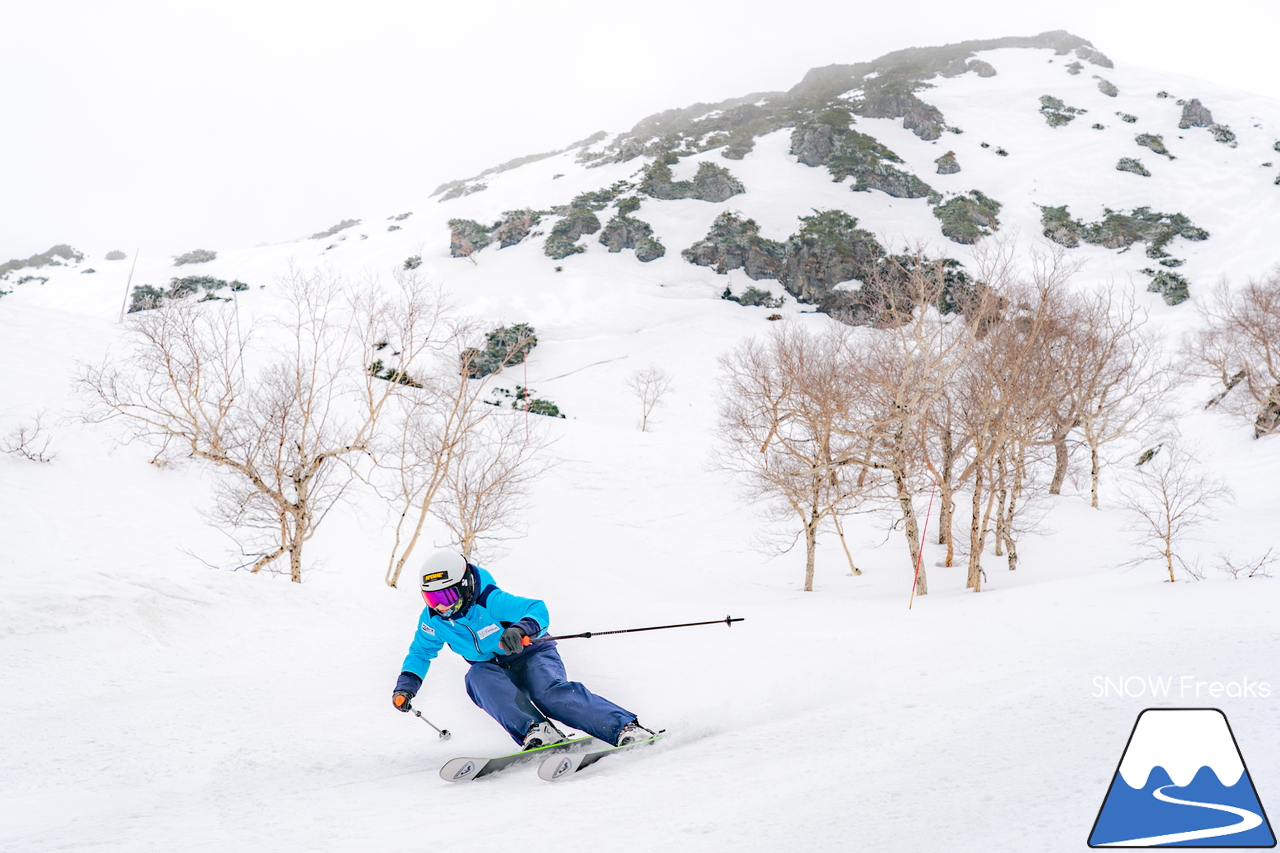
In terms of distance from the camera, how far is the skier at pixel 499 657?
13.6 ft

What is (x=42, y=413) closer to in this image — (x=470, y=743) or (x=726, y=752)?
(x=470, y=743)

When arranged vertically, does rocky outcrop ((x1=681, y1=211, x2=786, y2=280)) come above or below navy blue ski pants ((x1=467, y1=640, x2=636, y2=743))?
above

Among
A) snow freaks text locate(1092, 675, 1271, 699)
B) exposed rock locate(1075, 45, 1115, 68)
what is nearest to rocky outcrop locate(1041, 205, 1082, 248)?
exposed rock locate(1075, 45, 1115, 68)

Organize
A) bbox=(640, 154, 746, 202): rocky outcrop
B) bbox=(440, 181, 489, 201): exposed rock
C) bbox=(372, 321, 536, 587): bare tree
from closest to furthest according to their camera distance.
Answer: bbox=(372, 321, 536, 587): bare tree → bbox=(640, 154, 746, 202): rocky outcrop → bbox=(440, 181, 489, 201): exposed rock

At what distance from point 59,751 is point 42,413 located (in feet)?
71.3

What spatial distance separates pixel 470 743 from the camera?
4.44 meters

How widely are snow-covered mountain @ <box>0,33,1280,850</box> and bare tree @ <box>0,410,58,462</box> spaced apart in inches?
10.0

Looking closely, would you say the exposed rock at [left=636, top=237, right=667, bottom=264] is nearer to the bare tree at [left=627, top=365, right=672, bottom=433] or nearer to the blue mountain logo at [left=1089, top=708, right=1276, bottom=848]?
the bare tree at [left=627, top=365, right=672, bottom=433]

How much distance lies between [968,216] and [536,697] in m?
63.8

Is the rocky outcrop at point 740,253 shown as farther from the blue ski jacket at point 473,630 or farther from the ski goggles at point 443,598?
the ski goggles at point 443,598

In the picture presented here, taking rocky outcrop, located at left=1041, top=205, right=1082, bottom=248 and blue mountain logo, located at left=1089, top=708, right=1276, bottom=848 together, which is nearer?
blue mountain logo, located at left=1089, top=708, right=1276, bottom=848

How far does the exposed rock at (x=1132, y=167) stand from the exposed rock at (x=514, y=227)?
191 ft

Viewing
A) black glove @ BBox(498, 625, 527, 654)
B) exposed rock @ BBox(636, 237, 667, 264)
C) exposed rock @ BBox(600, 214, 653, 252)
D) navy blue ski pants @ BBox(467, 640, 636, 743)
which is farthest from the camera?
exposed rock @ BBox(600, 214, 653, 252)

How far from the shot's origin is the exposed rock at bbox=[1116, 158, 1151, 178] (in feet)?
189
